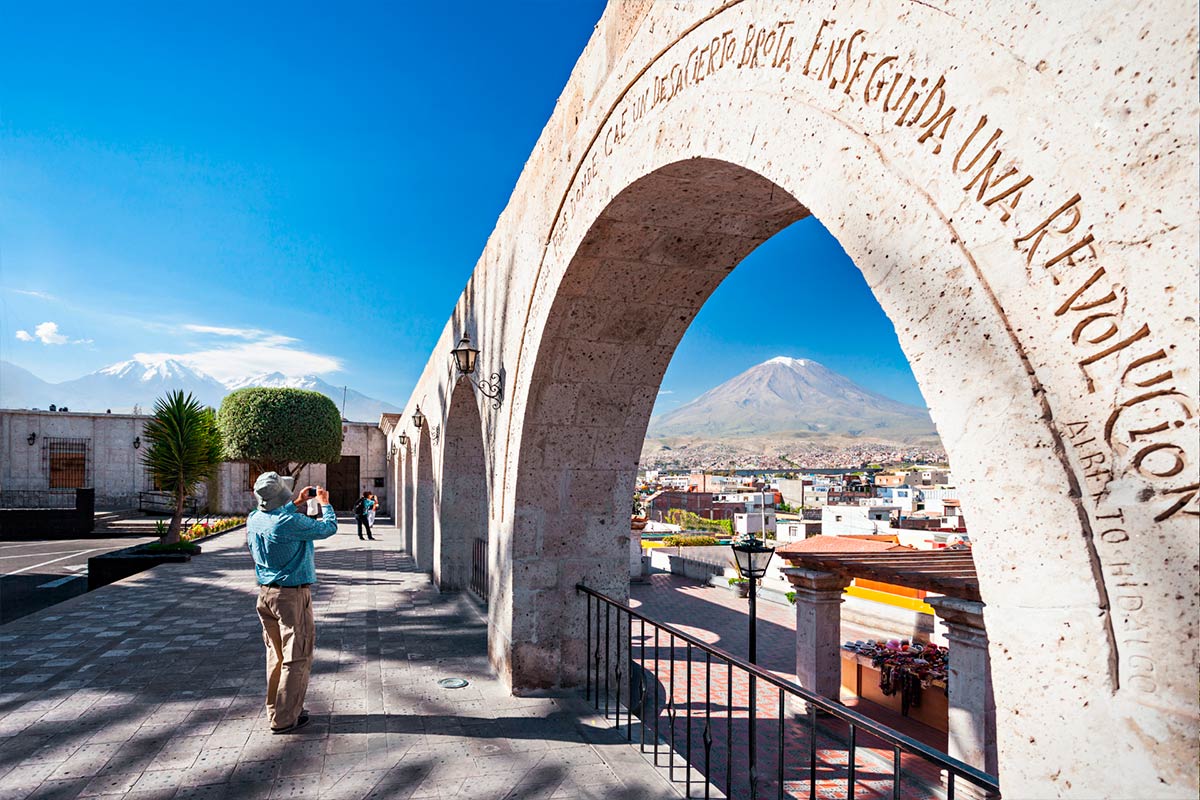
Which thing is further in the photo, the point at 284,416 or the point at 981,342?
the point at 284,416

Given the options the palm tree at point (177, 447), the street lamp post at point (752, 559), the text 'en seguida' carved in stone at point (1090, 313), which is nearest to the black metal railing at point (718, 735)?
the street lamp post at point (752, 559)

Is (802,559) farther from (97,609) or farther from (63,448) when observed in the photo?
(63,448)

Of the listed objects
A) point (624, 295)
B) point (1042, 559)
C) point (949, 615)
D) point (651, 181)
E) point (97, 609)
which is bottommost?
point (97, 609)

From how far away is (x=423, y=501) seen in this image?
11281 millimetres

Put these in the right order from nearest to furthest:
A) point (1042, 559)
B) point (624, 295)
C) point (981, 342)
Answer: point (1042, 559) < point (981, 342) < point (624, 295)

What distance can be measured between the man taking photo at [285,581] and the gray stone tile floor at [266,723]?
0.69ft

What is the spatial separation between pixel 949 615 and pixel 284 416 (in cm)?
2005

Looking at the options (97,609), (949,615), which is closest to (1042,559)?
(949,615)

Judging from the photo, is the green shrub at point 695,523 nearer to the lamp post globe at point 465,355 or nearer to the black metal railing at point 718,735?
the black metal railing at point 718,735

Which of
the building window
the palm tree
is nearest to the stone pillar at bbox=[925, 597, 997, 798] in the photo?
the palm tree

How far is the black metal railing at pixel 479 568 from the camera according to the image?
811cm

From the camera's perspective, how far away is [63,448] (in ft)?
84.9

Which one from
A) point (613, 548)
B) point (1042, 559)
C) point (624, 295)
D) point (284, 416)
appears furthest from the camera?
point (284, 416)

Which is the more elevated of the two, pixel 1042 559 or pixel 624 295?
pixel 624 295
